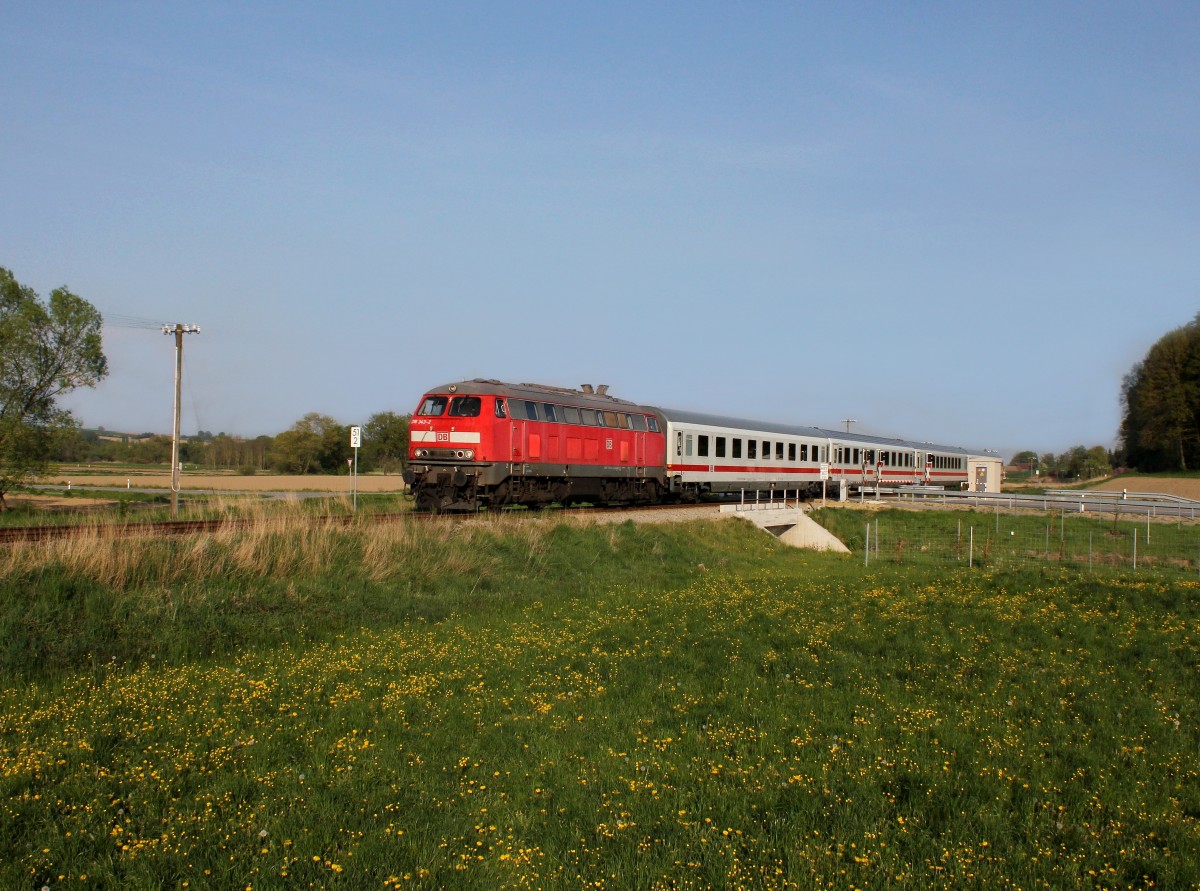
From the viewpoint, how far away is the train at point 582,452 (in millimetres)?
23906

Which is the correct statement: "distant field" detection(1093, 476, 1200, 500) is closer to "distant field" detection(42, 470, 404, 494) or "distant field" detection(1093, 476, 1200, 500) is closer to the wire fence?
the wire fence

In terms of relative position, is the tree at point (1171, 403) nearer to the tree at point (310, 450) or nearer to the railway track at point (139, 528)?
the tree at point (310, 450)

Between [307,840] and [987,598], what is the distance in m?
14.0

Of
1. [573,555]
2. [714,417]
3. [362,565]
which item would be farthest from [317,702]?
[714,417]

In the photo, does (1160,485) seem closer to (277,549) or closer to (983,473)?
(983,473)

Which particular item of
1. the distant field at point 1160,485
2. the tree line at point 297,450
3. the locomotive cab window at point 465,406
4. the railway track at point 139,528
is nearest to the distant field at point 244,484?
the tree line at point 297,450

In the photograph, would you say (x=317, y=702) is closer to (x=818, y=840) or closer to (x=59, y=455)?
(x=818, y=840)

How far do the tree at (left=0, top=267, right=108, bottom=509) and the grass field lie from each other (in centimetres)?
2365

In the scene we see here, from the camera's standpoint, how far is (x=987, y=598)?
16.3 m

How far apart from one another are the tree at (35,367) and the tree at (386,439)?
3600cm

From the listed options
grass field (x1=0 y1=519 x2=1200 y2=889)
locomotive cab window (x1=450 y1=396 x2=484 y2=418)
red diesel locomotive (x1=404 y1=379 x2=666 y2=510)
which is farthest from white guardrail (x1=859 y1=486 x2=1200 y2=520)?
locomotive cab window (x1=450 y1=396 x2=484 y2=418)

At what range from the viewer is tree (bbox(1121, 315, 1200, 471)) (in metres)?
89.9

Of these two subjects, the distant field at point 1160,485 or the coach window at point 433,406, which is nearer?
the coach window at point 433,406

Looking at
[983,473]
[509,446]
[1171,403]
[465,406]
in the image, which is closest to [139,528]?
[465,406]
